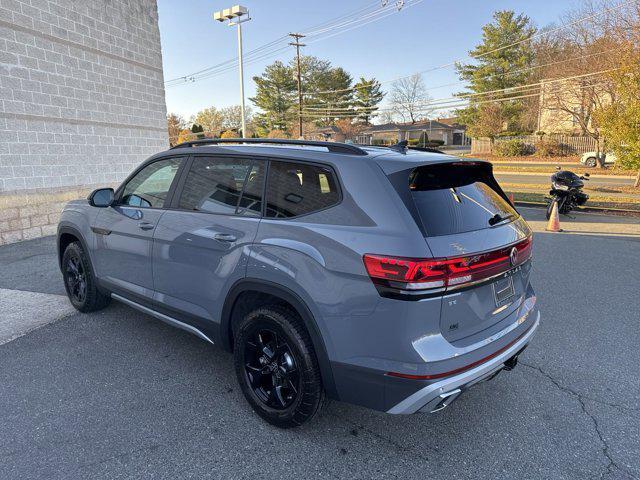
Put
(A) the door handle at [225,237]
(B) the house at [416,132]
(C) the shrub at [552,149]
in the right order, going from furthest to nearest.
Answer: (B) the house at [416,132] → (C) the shrub at [552,149] → (A) the door handle at [225,237]

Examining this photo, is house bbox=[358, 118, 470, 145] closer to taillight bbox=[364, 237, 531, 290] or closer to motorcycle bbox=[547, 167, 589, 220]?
motorcycle bbox=[547, 167, 589, 220]

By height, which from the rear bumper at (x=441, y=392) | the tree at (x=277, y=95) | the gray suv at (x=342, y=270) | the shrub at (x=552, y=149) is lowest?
the rear bumper at (x=441, y=392)

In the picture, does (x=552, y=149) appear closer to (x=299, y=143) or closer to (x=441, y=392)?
(x=299, y=143)

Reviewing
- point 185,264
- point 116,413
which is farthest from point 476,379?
point 116,413

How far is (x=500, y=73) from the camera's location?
45.2m

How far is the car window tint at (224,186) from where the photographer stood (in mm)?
2842

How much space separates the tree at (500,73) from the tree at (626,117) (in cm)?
3057

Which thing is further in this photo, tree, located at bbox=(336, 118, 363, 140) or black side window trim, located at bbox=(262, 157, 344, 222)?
tree, located at bbox=(336, 118, 363, 140)

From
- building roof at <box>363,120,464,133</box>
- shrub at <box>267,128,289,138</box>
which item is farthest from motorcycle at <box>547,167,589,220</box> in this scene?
building roof at <box>363,120,464,133</box>

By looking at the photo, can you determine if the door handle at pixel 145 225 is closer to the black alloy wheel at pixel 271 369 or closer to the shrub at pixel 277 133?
the black alloy wheel at pixel 271 369

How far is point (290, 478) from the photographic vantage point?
7.47ft

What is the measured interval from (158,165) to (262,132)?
2411 inches

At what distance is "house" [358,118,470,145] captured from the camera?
227 feet

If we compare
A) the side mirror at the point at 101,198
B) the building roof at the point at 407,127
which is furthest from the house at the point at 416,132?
the side mirror at the point at 101,198
